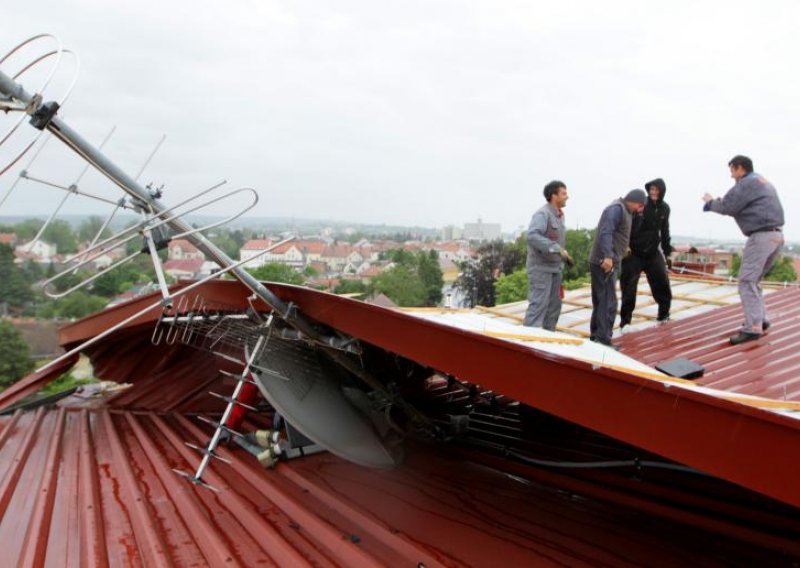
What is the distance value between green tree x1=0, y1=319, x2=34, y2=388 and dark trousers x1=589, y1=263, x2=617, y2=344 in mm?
50396

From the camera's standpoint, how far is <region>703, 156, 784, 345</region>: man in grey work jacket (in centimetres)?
530

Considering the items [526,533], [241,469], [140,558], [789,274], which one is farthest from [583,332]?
[789,274]

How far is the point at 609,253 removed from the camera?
6109mm

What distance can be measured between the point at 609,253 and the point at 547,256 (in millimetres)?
688

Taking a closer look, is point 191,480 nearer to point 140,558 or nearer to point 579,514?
point 140,558

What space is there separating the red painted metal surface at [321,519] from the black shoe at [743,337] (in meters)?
2.40

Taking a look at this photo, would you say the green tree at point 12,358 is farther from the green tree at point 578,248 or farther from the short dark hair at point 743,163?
the short dark hair at point 743,163

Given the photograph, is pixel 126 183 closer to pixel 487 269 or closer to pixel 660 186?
pixel 660 186

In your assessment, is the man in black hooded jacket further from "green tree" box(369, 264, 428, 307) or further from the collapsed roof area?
"green tree" box(369, 264, 428, 307)

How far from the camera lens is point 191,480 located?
5.17 metres

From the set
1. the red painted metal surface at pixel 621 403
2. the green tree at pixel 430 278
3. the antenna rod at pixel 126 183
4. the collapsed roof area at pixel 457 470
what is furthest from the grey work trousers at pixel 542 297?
the green tree at pixel 430 278

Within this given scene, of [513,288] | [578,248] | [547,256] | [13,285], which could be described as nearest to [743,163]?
[547,256]

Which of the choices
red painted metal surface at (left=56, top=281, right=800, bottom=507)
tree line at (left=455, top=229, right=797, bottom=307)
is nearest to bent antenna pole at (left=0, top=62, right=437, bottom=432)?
red painted metal surface at (left=56, top=281, right=800, bottom=507)

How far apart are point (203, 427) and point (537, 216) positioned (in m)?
4.72
